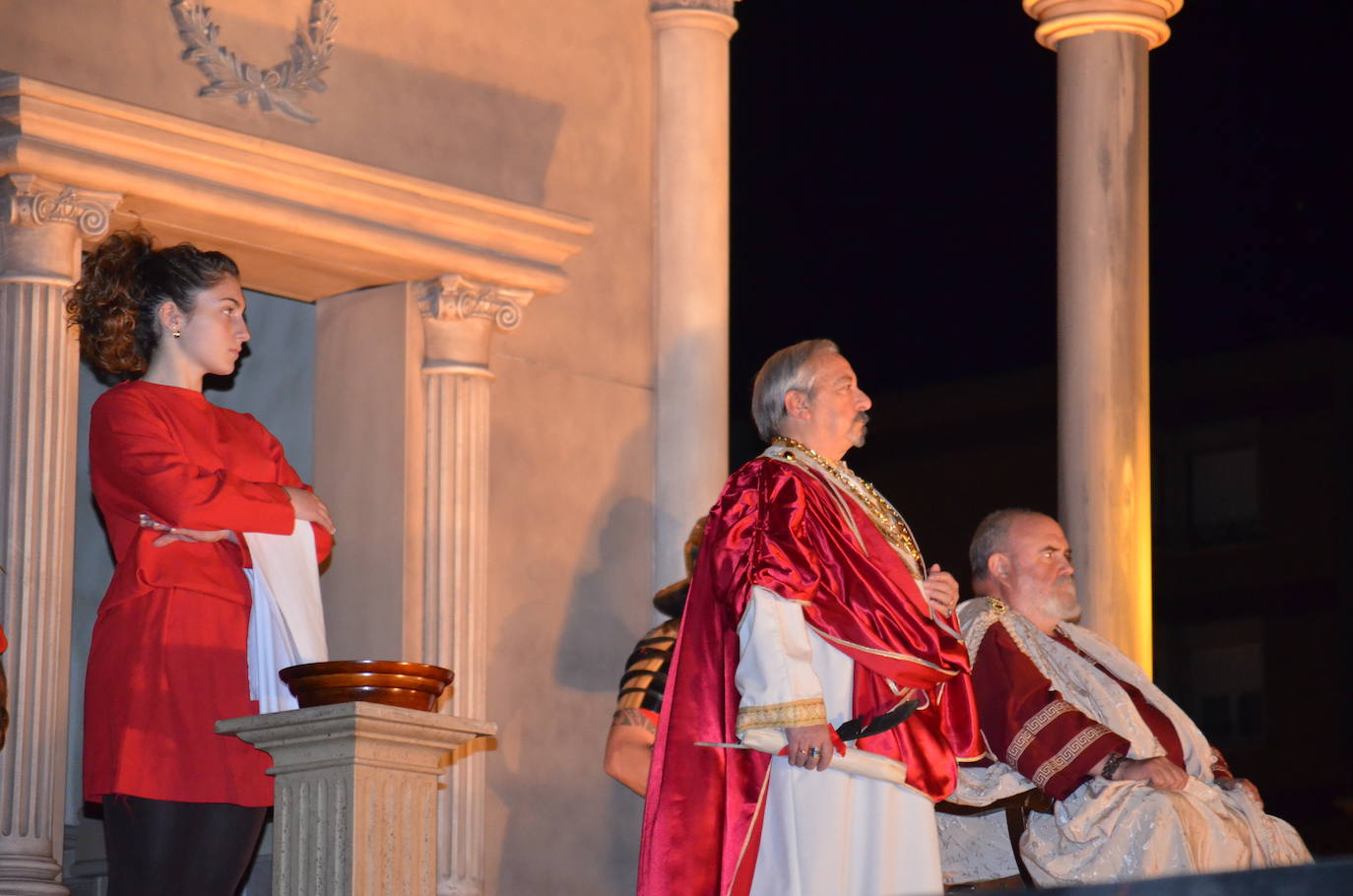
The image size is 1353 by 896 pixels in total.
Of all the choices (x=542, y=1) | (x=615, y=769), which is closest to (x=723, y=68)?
(x=542, y=1)

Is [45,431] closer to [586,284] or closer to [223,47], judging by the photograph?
[223,47]

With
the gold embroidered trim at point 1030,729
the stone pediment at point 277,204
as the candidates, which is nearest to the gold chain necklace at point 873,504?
the gold embroidered trim at point 1030,729

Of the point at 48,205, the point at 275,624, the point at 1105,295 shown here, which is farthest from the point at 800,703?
the point at 1105,295

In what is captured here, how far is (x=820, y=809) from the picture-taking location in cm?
495

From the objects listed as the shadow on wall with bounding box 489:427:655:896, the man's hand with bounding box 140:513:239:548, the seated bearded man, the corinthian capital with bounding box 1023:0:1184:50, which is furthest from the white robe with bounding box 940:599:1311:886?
the corinthian capital with bounding box 1023:0:1184:50

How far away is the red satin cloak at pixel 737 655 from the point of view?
197 inches

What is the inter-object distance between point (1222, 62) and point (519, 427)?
9589 millimetres

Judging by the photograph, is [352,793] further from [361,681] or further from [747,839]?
[747,839]

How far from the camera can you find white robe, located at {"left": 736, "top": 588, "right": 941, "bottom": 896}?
4879 millimetres

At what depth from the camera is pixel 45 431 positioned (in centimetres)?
560

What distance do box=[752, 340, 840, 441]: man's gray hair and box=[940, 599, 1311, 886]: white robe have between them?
104 centimetres

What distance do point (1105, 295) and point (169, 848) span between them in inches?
154

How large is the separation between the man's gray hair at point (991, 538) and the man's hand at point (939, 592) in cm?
109

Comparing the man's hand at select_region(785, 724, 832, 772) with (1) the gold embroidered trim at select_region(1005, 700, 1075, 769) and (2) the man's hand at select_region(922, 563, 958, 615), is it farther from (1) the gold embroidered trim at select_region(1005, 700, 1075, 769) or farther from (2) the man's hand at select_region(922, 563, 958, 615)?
(1) the gold embroidered trim at select_region(1005, 700, 1075, 769)
